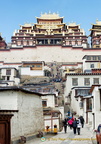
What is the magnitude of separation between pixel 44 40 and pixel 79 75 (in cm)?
3488

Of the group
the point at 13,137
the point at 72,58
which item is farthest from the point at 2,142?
the point at 72,58

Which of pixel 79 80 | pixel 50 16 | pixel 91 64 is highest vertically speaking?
pixel 50 16

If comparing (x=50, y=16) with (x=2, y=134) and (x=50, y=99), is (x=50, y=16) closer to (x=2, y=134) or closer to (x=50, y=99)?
(x=50, y=99)

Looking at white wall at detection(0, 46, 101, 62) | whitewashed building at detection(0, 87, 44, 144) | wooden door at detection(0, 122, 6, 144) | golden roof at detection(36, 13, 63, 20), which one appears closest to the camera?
wooden door at detection(0, 122, 6, 144)

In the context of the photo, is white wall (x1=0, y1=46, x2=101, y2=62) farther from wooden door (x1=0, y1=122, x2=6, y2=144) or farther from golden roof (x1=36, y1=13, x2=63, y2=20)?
wooden door (x1=0, y1=122, x2=6, y2=144)

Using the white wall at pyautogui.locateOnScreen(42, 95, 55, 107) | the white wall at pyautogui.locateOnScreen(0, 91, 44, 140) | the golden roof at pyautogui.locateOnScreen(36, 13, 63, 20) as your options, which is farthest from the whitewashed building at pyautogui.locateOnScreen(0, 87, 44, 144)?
the golden roof at pyautogui.locateOnScreen(36, 13, 63, 20)

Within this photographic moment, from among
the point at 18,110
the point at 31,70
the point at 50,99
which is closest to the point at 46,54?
the point at 31,70

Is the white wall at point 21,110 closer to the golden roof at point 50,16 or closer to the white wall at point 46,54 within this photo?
the white wall at point 46,54

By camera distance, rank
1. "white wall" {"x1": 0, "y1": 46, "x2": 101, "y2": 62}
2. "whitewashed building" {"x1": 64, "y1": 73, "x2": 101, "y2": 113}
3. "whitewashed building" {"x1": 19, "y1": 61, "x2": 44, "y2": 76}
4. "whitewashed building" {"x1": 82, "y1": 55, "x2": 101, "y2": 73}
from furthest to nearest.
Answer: "white wall" {"x1": 0, "y1": 46, "x2": 101, "y2": 62} < "whitewashed building" {"x1": 19, "y1": 61, "x2": 44, "y2": 76} < "whitewashed building" {"x1": 82, "y1": 55, "x2": 101, "y2": 73} < "whitewashed building" {"x1": 64, "y1": 73, "x2": 101, "y2": 113}

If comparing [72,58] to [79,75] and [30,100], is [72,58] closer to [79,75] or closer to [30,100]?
[79,75]

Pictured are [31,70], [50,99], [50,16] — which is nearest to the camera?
[50,99]

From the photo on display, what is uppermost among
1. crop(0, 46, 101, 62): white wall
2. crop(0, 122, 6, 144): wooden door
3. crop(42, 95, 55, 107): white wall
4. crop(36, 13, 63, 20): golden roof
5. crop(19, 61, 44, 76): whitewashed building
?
crop(36, 13, 63, 20): golden roof

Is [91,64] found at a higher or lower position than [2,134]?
higher

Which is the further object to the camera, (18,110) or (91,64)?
(91,64)
